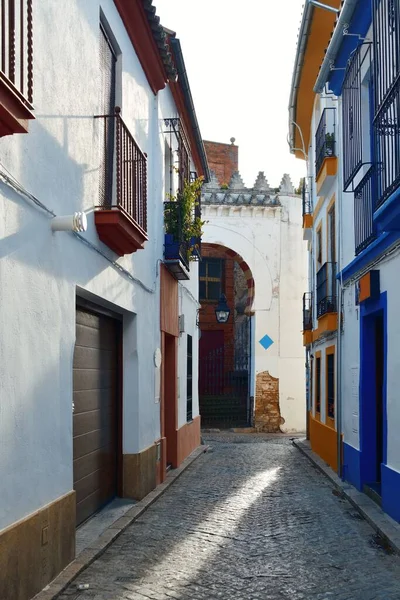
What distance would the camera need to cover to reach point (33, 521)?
5.32 m

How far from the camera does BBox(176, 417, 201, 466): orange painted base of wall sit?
45.2 ft

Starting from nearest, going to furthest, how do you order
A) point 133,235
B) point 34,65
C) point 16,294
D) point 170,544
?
point 16,294 < point 34,65 < point 170,544 < point 133,235

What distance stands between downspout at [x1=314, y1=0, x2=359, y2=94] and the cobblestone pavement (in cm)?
566

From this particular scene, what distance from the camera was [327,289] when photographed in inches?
533

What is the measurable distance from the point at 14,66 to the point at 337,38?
6.48 metres

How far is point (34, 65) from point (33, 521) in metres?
3.07

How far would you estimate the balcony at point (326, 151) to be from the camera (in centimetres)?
1262

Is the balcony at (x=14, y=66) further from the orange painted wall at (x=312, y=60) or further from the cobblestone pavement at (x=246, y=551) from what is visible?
the orange painted wall at (x=312, y=60)

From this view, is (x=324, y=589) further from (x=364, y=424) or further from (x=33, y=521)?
(x=364, y=424)

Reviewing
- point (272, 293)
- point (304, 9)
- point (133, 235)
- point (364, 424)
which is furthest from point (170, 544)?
point (272, 293)

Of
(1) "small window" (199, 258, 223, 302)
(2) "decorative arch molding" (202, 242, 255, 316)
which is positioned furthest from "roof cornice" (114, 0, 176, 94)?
(1) "small window" (199, 258, 223, 302)

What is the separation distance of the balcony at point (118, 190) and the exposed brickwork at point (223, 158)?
2259cm

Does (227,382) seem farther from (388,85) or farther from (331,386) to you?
(388,85)

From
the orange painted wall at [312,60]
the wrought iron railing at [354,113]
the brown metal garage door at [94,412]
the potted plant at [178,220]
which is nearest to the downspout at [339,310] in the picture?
the wrought iron railing at [354,113]
